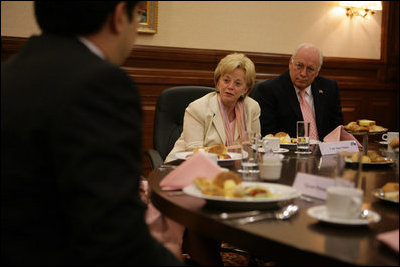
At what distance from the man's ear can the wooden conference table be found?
21.2 inches

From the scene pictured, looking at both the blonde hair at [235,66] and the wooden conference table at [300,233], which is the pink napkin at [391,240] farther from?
the blonde hair at [235,66]

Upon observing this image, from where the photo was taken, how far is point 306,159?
2461 millimetres

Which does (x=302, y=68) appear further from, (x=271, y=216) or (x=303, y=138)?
(x=271, y=216)

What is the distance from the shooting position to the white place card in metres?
1.54

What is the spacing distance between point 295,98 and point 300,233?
8.96 feet

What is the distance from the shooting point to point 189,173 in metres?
1.71

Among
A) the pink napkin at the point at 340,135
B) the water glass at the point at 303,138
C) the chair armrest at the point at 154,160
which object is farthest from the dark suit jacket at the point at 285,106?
the chair armrest at the point at 154,160

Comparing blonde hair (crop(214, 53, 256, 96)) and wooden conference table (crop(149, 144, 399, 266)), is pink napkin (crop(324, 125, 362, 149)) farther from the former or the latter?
wooden conference table (crop(149, 144, 399, 266))

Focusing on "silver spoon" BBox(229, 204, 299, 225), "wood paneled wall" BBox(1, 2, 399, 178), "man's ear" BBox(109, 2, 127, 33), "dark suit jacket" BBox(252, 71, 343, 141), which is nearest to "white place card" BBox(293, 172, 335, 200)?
"silver spoon" BBox(229, 204, 299, 225)

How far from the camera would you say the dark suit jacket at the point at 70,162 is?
3.23 ft

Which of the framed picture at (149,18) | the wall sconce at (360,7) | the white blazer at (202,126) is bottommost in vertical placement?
the white blazer at (202,126)

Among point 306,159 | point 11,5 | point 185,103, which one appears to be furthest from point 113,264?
point 11,5

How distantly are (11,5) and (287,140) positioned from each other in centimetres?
328

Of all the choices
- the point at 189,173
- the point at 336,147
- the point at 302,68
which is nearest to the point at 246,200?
the point at 189,173
